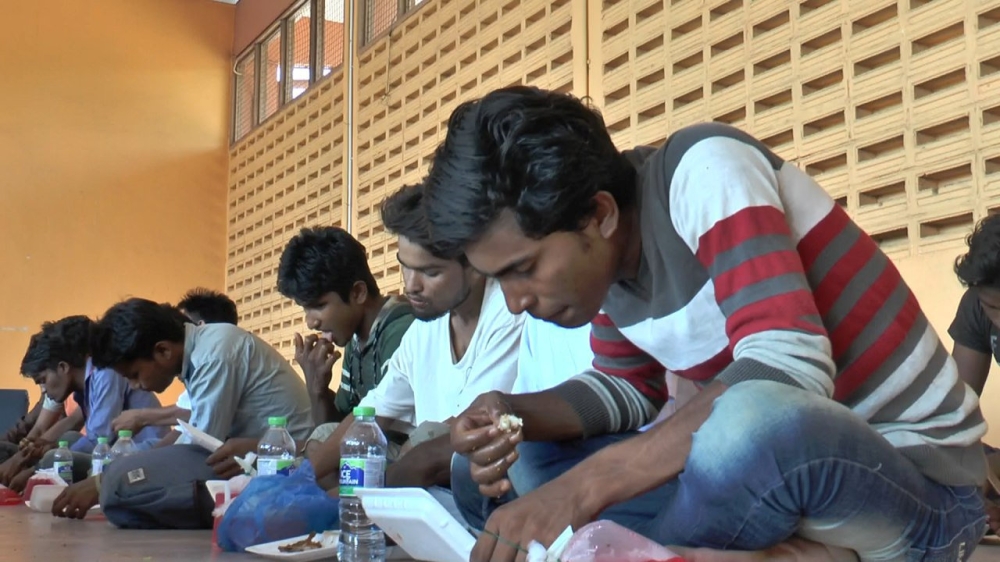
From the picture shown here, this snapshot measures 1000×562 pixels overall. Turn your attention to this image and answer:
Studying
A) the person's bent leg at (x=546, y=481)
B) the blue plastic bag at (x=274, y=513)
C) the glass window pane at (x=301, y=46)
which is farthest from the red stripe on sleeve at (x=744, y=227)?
the glass window pane at (x=301, y=46)

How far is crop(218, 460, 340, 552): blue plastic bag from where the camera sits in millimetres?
2623

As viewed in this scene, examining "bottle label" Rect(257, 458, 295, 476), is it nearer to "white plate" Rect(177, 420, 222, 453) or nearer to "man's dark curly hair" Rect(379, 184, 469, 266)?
"white plate" Rect(177, 420, 222, 453)

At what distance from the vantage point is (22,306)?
8.53 m

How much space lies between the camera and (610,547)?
4.09ft

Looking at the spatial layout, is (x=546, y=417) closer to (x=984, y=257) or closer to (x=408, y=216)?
(x=408, y=216)

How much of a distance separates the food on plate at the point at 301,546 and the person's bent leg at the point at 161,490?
37.5 inches

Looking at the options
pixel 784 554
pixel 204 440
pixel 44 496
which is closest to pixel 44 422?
pixel 44 496

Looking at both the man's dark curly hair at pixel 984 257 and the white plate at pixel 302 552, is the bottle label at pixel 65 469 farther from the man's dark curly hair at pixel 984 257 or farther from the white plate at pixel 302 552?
the man's dark curly hair at pixel 984 257

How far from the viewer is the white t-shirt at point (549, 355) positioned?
2.32 meters

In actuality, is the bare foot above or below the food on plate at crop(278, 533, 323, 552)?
above

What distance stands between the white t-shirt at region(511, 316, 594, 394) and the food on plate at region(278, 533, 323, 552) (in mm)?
585

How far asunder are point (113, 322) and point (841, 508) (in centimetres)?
344

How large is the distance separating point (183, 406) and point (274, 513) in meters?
2.47

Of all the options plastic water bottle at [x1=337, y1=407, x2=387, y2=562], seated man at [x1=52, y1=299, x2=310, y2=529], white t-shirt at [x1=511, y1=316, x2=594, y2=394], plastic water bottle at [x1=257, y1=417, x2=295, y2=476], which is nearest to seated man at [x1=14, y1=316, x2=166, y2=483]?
seated man at [x1=52, y1=299, x2=310, y2=529]
